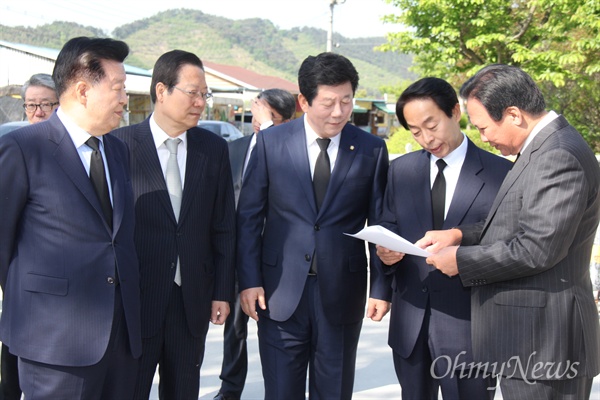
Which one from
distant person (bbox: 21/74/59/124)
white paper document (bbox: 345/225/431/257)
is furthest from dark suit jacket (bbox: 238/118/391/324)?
distant person (bbox: 21/74/59/124)

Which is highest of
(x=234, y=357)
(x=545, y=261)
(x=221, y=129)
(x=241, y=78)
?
(x=545, y=261)

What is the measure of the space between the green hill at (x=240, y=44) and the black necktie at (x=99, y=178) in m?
128

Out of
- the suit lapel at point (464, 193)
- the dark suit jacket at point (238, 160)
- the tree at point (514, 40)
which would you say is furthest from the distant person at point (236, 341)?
the tree at point (514, 40)

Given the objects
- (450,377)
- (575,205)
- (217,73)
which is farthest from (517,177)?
(217,73)

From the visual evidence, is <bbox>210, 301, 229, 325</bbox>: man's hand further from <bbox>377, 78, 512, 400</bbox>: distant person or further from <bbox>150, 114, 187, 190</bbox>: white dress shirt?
<bbox>377, 78, 512, 400</bbox>: distant person

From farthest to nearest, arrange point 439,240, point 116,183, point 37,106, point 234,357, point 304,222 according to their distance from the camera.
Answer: point 234,357 < point 37,106 < point 304,222 < point 439,240 < point 116,183

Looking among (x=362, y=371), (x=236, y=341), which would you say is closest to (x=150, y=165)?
(x=236, y=341)

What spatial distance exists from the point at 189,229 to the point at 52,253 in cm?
77

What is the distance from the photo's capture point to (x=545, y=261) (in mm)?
2291

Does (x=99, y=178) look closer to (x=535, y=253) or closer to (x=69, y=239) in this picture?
(x=69, y=239)

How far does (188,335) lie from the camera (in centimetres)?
300

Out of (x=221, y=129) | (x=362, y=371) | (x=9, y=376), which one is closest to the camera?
(x=9, y=376)

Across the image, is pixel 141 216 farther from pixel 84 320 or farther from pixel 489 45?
pixel 489 45

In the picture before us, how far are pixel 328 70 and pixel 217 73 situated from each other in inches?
1533
